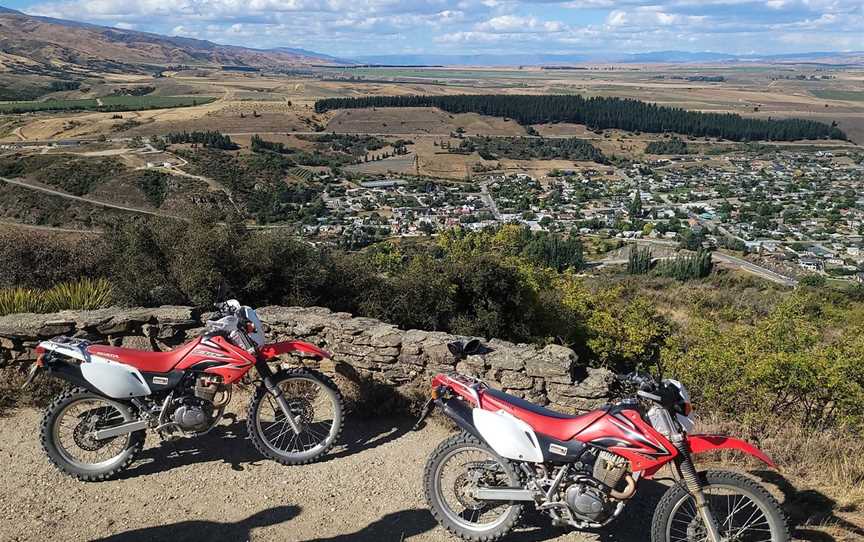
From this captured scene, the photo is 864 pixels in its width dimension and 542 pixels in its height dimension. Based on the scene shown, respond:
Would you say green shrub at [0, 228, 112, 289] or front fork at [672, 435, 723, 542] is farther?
green shrub at [0, 228, 112, 289]

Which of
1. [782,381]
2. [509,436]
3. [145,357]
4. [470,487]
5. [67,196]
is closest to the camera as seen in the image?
[509,436]

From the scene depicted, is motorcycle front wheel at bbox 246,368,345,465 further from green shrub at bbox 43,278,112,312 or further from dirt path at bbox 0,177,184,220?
dirt path at bbox 0,177,184,220

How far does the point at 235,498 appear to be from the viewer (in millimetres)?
5277

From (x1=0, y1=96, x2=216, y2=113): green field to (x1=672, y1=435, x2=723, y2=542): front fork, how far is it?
13401 centimetres

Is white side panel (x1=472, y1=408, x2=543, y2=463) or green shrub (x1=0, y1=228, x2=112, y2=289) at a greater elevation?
white side panel (x1=472, y1=408, x2=543, y2=463)

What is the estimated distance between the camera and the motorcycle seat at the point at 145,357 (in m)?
5.52

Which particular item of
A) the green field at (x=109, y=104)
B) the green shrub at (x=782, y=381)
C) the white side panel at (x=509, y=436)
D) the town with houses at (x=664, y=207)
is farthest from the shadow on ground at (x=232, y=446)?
the green field at (x=109, y=104)

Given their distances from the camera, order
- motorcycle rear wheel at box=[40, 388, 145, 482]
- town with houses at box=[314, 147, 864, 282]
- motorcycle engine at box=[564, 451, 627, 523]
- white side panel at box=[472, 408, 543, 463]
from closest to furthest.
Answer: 1. motorcycle engine at box=[564, 451, 627, 523]
2. white side panel at box=[472, 408, 543, 463]
3. motorcycle rear wheel at box=[40, 388, 145, 482]
4. town with houses at box=[314, 147, 864, 282]

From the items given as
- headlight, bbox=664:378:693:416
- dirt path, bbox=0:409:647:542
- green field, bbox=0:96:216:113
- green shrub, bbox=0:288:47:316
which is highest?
green field, bbox=0:96:216:113

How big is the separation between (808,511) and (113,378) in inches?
231

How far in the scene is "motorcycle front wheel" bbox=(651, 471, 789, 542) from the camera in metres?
4.16

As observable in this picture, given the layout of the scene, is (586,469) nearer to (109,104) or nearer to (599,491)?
(599,491)

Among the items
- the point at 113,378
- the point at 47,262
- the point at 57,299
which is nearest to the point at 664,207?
the point at 47,262

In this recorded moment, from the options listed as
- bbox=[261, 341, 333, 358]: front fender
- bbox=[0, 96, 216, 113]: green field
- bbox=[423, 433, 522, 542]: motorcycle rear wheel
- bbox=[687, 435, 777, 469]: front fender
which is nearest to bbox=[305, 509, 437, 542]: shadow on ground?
bbox=[423, 433, 522, 542]: motorcycle rear wheel
